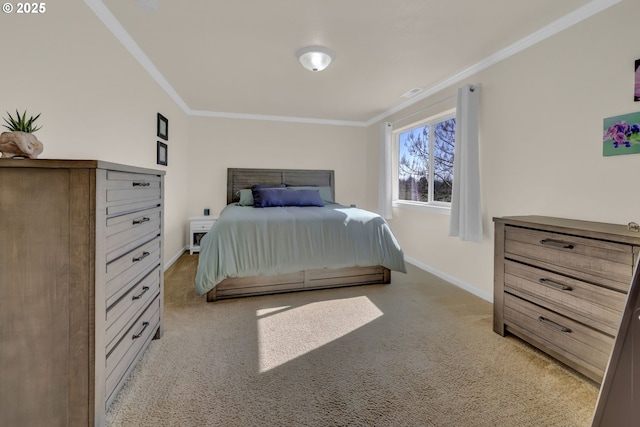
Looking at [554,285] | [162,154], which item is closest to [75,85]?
[162,154]

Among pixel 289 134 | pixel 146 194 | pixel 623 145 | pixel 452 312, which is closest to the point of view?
pixel 146 194

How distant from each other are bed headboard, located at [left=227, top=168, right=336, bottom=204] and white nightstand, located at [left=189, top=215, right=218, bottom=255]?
1.72ft

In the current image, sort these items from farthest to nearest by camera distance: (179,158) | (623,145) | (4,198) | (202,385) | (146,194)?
1. (179,158)
2. (623,145)
3. (146,194)
4. (202,385)
5. (4,198)

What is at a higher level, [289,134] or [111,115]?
[289,134]

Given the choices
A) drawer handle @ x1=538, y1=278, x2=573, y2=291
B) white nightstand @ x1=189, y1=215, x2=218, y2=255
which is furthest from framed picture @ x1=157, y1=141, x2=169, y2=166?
drawer handle @ x1=538, y1=278, x2=573, y2=291

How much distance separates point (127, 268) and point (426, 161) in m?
3.52

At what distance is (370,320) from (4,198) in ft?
7.10

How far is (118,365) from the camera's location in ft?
4.44

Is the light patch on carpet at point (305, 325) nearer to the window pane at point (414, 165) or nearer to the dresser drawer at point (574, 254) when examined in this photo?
the dresser drawer at point (574, 254)

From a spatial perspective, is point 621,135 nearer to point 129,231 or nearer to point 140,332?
point 129,231

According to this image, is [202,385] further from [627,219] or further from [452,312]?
[627,219]

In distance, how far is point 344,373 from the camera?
1.63 meters

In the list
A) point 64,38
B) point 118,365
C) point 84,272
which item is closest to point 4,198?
point 84,272

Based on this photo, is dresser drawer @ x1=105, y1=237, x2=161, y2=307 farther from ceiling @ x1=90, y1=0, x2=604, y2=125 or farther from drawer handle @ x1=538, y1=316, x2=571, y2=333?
drawer handle @ x1=538, y1=316, x2=571, y2=333
